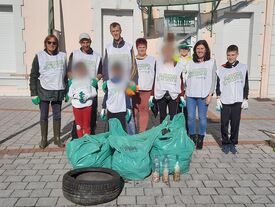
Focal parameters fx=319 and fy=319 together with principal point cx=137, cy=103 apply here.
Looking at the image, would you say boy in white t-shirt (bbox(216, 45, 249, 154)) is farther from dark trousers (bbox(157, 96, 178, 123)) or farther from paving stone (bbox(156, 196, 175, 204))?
paving stone (bbox(156, 196, 175, 204))

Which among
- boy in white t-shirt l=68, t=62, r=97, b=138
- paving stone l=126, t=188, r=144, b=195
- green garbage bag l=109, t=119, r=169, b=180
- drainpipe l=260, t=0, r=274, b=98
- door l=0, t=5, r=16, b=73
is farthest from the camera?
drainpipe l=260, t=0, r=274, b=98

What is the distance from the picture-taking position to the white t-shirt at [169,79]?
205 inches

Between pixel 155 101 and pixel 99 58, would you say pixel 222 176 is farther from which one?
pixel 99 58

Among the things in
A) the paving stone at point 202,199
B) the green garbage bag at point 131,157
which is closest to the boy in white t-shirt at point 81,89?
the green garbage bag at point 131,157

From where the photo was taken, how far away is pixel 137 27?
10312 millimetres

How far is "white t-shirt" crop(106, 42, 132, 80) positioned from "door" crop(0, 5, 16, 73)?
6.89 metres

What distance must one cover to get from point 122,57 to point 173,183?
2006mm

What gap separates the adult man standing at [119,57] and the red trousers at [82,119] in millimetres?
604

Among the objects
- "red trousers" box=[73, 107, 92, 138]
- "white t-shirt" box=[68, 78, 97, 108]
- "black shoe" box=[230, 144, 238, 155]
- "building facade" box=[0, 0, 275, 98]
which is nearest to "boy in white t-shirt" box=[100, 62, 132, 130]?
"white t-shirt" box=[68, 78, 97, 108]

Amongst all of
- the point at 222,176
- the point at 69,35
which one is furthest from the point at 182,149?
Result: the point at 69,35

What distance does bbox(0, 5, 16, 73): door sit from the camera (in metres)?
10.4

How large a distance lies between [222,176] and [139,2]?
6.94m

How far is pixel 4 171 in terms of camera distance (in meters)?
4.43

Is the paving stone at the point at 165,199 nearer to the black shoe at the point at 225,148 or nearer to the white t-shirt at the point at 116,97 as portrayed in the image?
the white t-shirt at the point at 116,97
